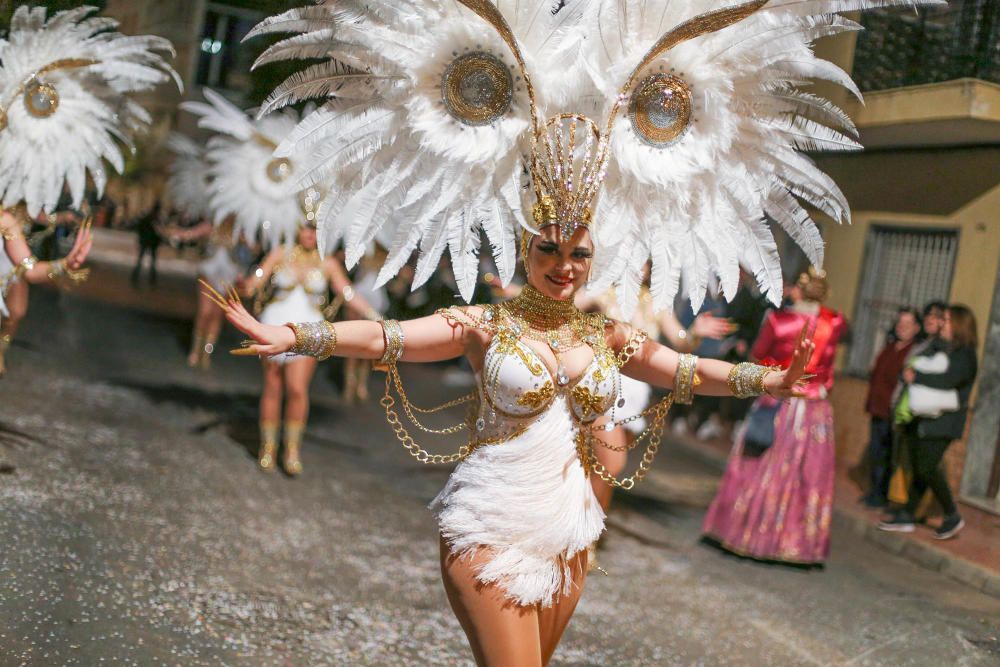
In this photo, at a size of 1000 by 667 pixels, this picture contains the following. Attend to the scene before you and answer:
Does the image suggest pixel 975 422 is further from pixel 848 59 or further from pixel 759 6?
pixel 759 6

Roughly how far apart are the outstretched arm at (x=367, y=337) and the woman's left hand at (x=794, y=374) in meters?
1.09

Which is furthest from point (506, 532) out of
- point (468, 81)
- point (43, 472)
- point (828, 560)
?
point (828, 560)

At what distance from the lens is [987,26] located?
374 inches

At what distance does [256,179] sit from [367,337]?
697 cm

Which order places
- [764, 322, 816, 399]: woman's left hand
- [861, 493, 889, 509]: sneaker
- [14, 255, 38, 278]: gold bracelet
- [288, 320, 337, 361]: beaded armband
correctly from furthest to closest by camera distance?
[861, 493, 889, 509]: sneaker, [14, 255, 38, 278]: gold bracelet, [764, 322, 816, 399]: woman's left hand, [288, 320, 337, 361]: beaded armband

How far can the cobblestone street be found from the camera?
5195 mm

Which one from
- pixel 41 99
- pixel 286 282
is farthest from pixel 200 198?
pixel 41 99

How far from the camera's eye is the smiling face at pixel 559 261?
3805 millimetres

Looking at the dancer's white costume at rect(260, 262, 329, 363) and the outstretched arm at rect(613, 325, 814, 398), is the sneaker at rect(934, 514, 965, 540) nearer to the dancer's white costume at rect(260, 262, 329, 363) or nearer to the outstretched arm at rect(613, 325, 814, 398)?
the dancer's white costume at rect(260, 262, 329, 363)

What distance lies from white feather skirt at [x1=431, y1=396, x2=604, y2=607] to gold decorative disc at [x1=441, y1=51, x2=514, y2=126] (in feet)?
3.42

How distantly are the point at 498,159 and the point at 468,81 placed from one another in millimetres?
290

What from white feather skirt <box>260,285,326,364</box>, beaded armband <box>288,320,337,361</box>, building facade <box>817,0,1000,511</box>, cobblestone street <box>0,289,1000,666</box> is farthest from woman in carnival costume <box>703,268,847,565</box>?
beaded armband <box>288,320,337,361</box>

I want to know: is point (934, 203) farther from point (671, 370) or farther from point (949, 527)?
point (671, 370)

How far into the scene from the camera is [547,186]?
12.4 feet
